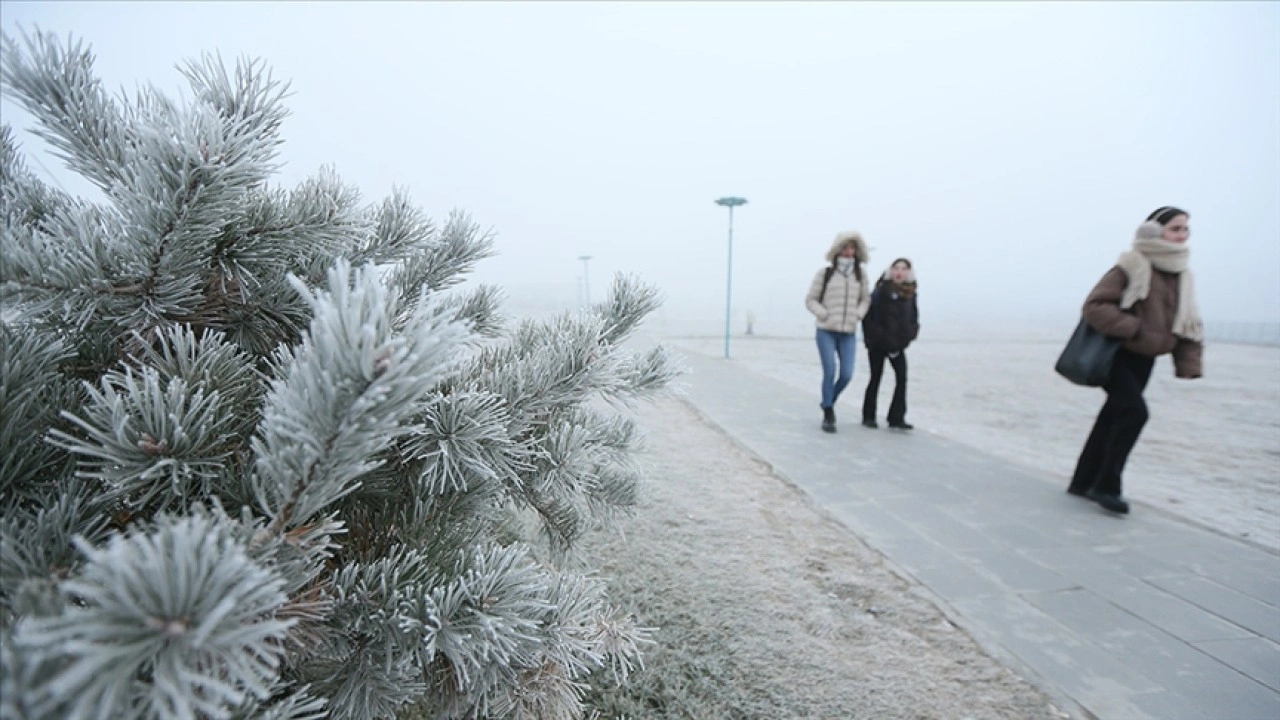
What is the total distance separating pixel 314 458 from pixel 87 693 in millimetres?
256

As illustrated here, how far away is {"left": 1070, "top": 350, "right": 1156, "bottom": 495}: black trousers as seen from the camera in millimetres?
3898

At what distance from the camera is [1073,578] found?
121 inches

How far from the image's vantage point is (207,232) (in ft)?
2.86

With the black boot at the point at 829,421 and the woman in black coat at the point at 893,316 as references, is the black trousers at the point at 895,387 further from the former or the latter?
the black boot at the point at 829,421

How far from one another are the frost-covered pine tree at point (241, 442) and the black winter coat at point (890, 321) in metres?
5.28

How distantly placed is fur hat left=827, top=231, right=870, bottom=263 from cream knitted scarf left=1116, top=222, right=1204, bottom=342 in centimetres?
252

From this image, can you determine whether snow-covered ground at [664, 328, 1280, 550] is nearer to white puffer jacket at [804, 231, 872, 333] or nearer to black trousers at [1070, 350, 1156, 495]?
black trousers at [1070, 350, 1156, 495]

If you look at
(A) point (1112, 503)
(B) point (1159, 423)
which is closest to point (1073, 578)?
(A) point (1112, 503)

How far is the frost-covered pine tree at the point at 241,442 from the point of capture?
20.6 inches

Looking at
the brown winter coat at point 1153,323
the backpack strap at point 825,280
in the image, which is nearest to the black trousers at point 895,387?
the backpack strap at point 825,280

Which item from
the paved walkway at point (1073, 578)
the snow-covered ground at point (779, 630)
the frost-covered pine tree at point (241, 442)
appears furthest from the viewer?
the paved walkway at point (1073, 578)

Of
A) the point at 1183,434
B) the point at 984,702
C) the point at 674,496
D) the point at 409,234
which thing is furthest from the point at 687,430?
the point at 1183,434

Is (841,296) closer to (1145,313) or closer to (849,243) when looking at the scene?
(849,243)

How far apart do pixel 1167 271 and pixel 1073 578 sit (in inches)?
84.9
